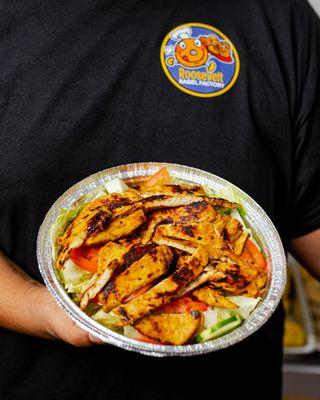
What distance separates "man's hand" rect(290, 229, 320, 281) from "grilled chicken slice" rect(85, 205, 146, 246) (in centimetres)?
93

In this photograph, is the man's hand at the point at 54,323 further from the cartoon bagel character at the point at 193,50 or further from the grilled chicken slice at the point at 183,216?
the cartoon bagel character at the point at 193,50

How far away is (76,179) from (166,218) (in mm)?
469

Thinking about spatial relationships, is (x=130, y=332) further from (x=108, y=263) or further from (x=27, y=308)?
(x=27, y=308)

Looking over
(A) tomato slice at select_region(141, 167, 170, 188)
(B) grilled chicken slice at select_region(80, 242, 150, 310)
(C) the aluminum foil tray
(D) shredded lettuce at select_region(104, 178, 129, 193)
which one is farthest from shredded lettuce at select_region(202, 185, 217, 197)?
(B) grilled chicken slice at select_region(80, 242, 150, 310)

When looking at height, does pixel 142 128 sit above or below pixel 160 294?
above

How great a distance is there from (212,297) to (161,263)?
0.48 ft

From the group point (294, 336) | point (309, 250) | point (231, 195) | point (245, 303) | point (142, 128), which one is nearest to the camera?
point (245, 303)

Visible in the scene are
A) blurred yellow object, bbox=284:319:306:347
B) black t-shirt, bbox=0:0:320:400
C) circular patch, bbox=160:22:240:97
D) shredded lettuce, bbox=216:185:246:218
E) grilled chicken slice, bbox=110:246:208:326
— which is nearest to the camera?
grilled chicken slice, bbox=110:246:208:326

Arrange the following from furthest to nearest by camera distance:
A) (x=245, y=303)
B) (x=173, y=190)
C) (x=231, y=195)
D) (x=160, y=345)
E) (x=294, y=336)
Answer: (x=294, y=336), (x=231, y=195), (x=173, y=190), (x=245, y=303), (x=160, y=345)

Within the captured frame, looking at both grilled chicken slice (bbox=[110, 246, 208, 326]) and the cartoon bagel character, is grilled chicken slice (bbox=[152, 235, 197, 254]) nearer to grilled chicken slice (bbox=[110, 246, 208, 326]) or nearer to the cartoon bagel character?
grilled chicken slice (bbox=[110, 246, 208, 326])

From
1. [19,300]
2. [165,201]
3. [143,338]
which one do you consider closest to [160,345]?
[143,338]

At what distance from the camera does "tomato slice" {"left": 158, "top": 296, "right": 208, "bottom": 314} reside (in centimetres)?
118

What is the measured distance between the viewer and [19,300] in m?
1.52

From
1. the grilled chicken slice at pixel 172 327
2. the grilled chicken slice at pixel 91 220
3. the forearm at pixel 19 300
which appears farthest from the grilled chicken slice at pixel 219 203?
the forearm at pixel 19 300
